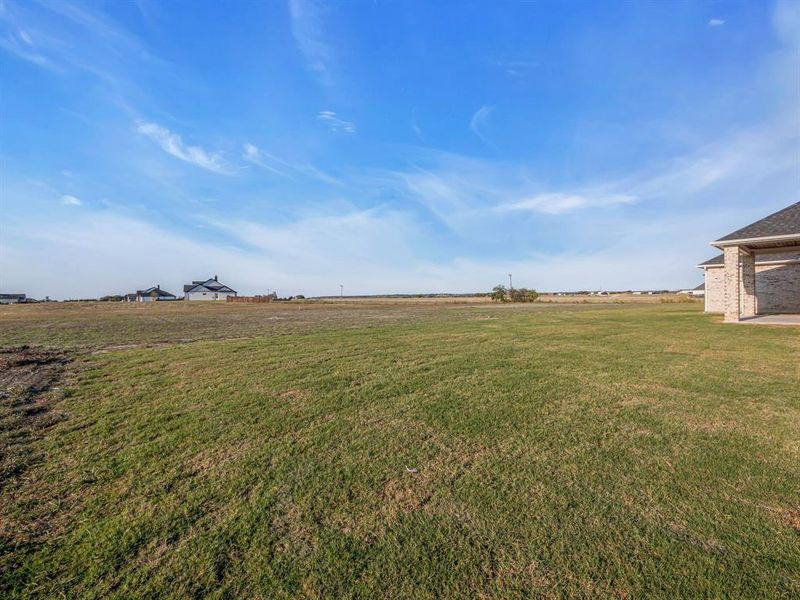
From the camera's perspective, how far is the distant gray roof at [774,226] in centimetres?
1428

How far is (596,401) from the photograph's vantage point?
17.8 ft

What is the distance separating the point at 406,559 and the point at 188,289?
93.4 m

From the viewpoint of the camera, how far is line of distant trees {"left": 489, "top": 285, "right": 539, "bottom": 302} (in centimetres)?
6875

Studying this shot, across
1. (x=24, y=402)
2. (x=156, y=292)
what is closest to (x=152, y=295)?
(x=156, y=292)

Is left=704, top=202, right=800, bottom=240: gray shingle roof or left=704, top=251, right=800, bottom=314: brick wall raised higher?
left=704, top=202, right=800, bottom=240: gray shingle roof

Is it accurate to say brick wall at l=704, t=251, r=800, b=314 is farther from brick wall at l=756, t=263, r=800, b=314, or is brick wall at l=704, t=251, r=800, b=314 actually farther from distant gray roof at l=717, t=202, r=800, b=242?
distant gray roof at l=717, t=202, r=800, b=242

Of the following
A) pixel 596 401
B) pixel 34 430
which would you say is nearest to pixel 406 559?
pixel 596 401

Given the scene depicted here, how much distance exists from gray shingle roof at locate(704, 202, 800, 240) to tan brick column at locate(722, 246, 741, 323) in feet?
2.00

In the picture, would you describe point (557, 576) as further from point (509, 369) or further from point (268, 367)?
point (268, 367)

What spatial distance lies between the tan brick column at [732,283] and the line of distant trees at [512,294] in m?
52.6

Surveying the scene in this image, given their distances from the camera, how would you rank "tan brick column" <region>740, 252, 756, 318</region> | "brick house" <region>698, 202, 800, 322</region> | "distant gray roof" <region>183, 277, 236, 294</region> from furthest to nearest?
"distant gray roof" <region>183, 277, 236, 294</region> < "tan brick column" <region>740, 252, 756, 318</region> < "brick house" <region>698, 202, 800, 322</region>

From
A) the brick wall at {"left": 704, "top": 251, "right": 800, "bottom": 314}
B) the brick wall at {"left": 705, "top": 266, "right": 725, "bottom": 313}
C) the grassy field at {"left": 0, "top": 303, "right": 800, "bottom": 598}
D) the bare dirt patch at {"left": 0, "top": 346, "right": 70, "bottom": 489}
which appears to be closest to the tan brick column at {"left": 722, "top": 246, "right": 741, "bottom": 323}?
the brick wall at {"left": 704, "top": 251, "right": 800, "bottom": 314}

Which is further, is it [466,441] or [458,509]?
[466,441]


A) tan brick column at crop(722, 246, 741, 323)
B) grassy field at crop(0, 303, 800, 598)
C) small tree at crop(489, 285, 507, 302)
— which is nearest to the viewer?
grassy field at crop(0, 303, 800, 598)
